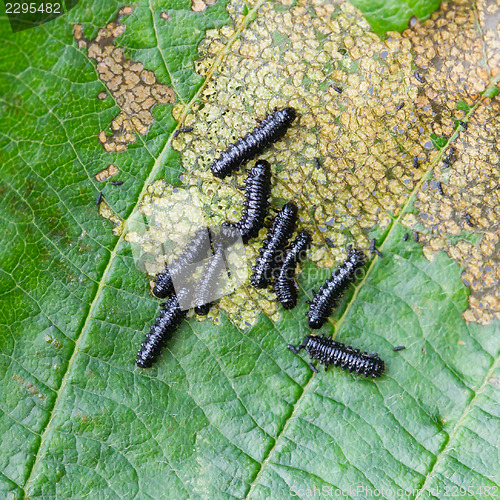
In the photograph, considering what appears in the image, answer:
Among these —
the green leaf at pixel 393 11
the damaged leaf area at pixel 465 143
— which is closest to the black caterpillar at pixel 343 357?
the damaged leaf area at pixel 465 143

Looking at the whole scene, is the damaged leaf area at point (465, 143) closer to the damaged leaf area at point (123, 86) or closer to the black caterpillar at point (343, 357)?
the black caterpillar at point (343, 357)

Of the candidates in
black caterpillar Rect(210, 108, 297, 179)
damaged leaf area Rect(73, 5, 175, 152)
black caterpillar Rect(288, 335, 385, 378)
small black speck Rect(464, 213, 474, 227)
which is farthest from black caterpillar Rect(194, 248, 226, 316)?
small black speck Rect(464, 213, 474, 227)

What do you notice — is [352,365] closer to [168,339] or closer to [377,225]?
[377,225]

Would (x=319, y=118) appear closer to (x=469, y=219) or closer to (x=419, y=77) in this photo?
(x=419, y=77)

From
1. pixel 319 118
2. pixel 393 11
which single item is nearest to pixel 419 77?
pixel 393 11

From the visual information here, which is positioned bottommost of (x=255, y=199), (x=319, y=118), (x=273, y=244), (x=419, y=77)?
(x=273, y=244)

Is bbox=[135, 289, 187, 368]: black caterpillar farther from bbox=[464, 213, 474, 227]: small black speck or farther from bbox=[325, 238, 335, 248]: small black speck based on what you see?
bbox=[464, 213, 474, 227]: small black speck
